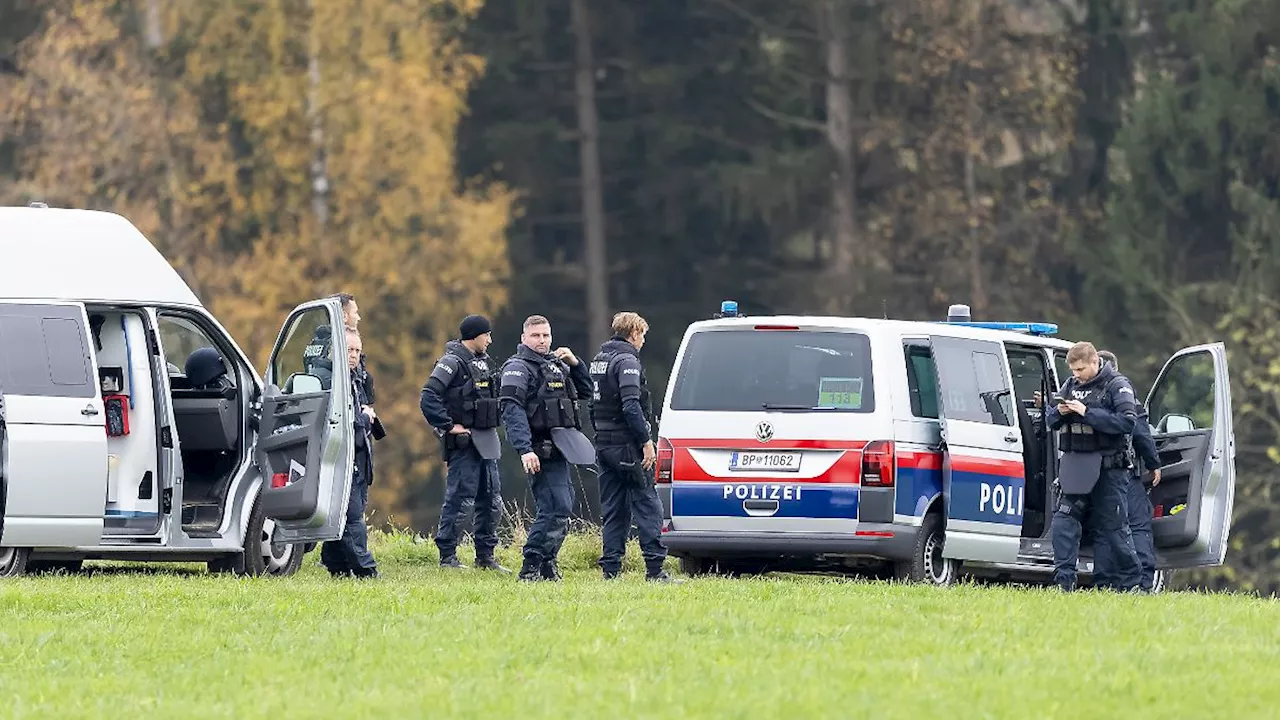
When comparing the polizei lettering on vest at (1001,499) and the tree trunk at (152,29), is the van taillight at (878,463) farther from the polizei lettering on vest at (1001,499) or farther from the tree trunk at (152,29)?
the tree trunk at (152,29)

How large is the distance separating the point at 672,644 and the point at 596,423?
3975mm

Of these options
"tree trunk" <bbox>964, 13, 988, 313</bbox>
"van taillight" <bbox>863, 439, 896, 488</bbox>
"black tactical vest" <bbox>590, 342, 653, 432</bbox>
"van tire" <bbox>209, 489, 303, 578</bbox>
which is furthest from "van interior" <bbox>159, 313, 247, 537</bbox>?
Result: "tree trunk" <bbox>964, 13, 988, 313</bbox>

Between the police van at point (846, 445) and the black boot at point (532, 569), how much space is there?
798 millimetres

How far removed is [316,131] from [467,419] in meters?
23.8

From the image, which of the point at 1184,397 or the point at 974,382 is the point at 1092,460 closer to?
the point at 974,382

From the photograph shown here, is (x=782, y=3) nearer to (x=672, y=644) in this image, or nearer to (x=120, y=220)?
(x=120, y=220)

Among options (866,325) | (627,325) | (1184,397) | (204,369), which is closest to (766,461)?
(866,325)

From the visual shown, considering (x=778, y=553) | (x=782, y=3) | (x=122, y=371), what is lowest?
(x=778, y=553)

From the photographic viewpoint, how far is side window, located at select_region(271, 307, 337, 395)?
16.4 m

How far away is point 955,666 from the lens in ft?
38.7

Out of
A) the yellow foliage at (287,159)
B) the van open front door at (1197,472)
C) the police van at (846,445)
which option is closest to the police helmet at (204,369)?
the police van at (846,445)

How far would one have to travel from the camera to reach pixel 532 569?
54.7 ft

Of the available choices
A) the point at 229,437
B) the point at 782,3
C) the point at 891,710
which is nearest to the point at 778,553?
the point at 229,437

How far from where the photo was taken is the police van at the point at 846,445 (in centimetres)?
1645
